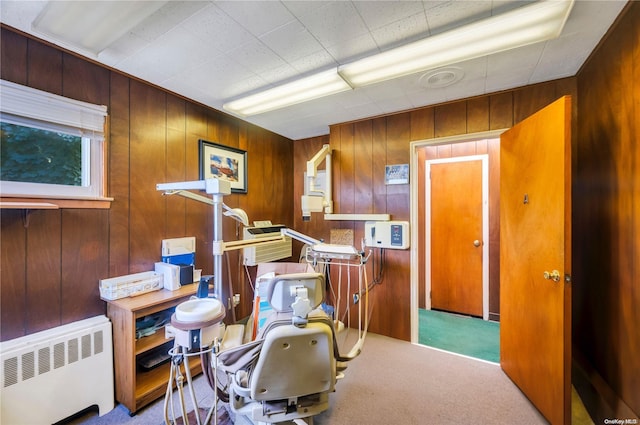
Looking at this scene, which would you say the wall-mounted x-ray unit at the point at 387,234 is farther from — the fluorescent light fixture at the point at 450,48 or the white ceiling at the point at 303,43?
the fluorescent light fixture at the point at 450,48

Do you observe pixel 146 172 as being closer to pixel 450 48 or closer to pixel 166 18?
pixel 166 18

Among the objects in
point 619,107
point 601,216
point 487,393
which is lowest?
point 487,393

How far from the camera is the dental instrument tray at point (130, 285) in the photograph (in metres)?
1.78

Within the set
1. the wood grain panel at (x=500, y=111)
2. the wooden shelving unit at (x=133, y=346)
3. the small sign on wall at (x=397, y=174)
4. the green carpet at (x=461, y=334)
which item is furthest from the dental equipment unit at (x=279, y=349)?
the wood grain panel at (x=500, y=111)

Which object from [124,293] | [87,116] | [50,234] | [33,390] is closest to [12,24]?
[87,116]

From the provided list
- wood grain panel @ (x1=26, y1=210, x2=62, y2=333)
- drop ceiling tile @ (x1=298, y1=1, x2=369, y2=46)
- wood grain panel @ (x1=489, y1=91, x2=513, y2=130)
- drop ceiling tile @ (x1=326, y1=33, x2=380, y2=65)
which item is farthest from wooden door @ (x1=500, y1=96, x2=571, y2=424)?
wood grain panel @ (x1=26, y1=210, x2=62, y2=333)

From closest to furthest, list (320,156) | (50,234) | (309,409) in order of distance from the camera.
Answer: (309,409) → (50,234) → (320,156)

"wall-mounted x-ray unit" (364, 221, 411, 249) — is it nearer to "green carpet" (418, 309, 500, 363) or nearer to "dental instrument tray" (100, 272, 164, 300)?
"green carpet" (418, 309, 500, 363)

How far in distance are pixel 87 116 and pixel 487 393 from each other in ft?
12.0

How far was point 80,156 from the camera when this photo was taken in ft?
6.02

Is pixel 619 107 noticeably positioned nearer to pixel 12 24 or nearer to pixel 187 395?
pixel 187 395

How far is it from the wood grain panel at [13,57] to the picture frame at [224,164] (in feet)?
3.91

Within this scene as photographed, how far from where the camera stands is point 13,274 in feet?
5.02

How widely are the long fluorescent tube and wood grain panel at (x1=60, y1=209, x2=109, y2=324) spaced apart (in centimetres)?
212
